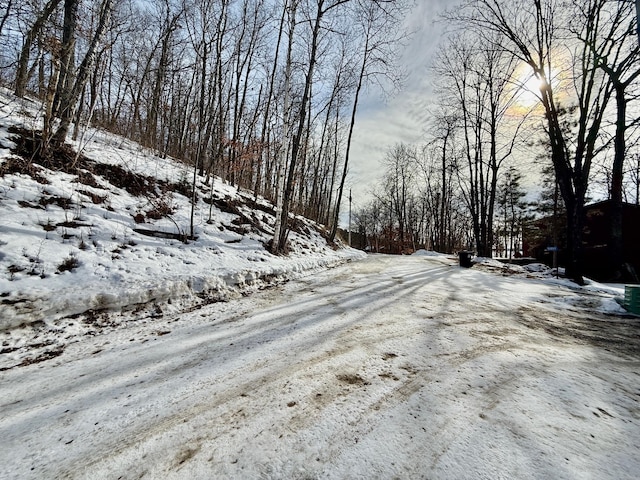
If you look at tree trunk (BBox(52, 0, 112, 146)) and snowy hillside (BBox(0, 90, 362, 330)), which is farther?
tree trunk (BBox(52, 0, 112, 146))

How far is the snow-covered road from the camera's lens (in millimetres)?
1458

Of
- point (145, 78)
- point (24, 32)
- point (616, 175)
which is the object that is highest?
point (145, 78)

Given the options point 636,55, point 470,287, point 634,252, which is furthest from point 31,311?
point 634,252

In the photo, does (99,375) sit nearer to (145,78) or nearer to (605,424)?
(605,424)

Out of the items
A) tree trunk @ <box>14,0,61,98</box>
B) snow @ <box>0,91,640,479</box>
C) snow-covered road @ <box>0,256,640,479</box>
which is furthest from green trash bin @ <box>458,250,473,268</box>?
tree trunk @ <box>14,0,61,98</box>

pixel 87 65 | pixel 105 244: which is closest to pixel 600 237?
pixel 105 244

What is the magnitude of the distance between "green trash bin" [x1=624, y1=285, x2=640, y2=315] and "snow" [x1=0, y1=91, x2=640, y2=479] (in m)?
0.55

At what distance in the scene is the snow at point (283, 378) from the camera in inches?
58.6

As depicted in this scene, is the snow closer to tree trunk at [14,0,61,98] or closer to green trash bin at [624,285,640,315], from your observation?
green trash bin at [624,285,640,315]

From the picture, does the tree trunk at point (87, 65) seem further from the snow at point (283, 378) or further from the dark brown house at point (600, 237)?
the dark brown house at point (600, 237)

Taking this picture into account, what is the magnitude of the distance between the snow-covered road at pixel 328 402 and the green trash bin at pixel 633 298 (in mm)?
1690

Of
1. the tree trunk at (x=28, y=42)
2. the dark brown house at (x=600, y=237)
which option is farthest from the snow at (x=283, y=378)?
the dark brown house at (x=600, y=237)

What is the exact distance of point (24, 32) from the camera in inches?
278

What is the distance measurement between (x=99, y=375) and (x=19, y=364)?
3.06 feet
